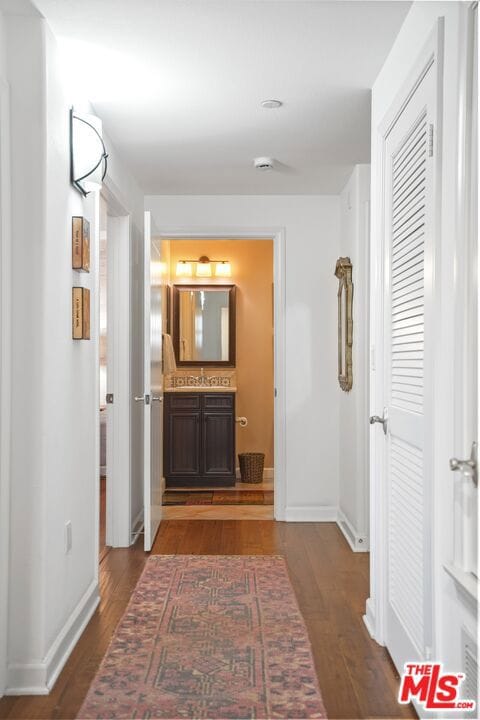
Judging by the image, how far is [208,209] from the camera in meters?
5.19

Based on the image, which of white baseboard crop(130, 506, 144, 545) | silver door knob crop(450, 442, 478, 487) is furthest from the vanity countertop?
silver door knob crop(450, 442, 478, 487)

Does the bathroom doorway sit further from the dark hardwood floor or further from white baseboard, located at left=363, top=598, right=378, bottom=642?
white baseboard, located at left=363, top=598, right=378, bottom=642

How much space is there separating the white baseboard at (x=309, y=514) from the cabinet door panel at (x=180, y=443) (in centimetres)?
148

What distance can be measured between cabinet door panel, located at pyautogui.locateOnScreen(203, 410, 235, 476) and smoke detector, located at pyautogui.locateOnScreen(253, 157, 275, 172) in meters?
2.66

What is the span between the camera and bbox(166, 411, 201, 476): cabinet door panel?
6332mm

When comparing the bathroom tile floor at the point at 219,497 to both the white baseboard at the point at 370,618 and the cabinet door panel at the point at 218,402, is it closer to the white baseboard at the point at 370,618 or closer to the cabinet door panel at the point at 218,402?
the cabinet door panel at the point at 218,402

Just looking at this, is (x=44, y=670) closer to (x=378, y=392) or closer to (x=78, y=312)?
(x=78, y=312)

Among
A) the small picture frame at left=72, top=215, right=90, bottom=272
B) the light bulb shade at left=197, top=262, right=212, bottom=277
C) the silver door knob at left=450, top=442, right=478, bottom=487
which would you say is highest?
the light bulb shade at left=197, top=262, right=212, bottom=277

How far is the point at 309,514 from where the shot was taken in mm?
5133

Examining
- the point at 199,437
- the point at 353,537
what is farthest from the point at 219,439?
the point at 353,537

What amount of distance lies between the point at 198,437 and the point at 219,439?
20 cm

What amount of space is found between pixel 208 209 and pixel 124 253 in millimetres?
1044

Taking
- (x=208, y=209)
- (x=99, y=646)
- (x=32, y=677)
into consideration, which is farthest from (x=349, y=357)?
(x=32, y=677)

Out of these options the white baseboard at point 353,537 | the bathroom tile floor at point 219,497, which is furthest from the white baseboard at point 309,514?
the bathroom tile floor at point 219,497
